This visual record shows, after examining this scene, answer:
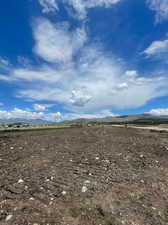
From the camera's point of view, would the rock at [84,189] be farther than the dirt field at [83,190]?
Yes

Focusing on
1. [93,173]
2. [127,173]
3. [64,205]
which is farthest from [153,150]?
[64,205]

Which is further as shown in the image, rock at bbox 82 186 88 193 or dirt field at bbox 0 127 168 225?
rock at bbox 82 186 88 193

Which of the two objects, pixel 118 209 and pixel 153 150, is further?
pixel 153 150

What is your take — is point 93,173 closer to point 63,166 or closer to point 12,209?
point 63,166

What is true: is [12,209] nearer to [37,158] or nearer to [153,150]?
[37,158]

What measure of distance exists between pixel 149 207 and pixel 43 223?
8.95 feet

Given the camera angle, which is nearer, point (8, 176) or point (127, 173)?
point (8, 176)

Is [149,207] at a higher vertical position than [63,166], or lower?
lower

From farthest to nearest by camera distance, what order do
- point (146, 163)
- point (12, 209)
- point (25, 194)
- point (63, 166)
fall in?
point (146, 163) → point (63, 166) → point (25, 194) → point (12, 209)

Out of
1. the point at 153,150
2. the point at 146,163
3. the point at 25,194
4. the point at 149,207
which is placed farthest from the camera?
the point at 153,150

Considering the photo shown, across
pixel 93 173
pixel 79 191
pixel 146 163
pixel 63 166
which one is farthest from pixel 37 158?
pixel 146 163

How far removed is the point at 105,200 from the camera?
4707mm

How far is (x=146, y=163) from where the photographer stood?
8031mm

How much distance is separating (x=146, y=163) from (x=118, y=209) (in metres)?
4.24
